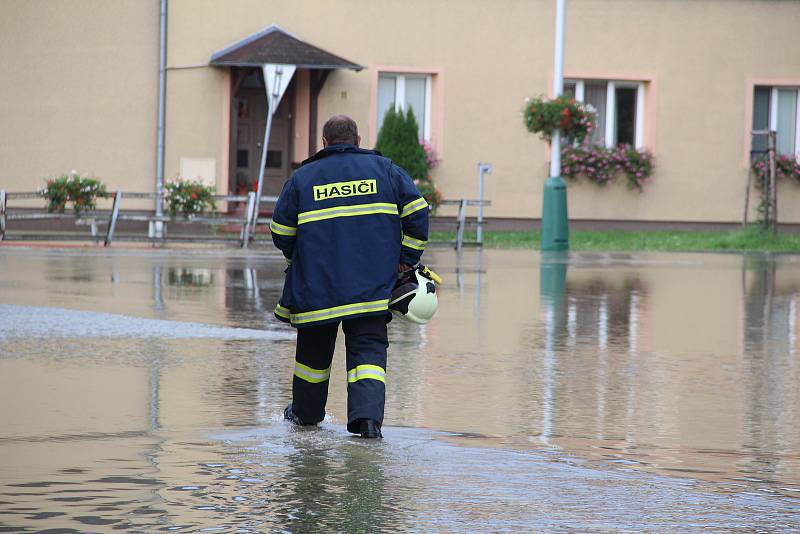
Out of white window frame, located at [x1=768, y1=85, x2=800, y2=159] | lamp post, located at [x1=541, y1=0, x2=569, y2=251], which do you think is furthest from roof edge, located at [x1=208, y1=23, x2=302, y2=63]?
white window frame, located at [x1=768, y1=85, x2=800, y2=159]

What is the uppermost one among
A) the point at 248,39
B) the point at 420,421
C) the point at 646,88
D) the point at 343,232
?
the point at 248,39

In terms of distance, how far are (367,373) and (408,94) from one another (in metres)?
23.2

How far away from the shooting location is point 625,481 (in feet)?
19.1

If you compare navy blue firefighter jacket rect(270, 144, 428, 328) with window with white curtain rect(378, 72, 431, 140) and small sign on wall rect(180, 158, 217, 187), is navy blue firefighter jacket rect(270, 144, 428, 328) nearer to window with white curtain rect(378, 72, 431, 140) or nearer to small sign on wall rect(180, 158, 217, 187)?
small sign on wall rect(180, 158, 217, 187)

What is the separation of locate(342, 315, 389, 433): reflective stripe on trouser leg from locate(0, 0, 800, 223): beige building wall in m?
22.1

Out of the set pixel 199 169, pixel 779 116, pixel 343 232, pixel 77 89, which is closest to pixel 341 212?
pixel 343 232

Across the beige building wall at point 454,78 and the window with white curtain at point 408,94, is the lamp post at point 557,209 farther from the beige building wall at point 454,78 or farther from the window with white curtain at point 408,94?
the window with white curtain at point 408,94

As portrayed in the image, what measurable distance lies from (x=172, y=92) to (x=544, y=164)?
7447 mm

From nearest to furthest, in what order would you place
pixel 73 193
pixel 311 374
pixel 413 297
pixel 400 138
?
pixel 413 297 → pixel 311 374 → pixel 73 193 → pixel 400 138

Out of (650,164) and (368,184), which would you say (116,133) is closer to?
(650,164)

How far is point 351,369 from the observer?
6.77 m

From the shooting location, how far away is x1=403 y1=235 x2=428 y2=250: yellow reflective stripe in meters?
6.93

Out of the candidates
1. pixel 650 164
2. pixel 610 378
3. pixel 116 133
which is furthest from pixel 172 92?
pixel 610 378

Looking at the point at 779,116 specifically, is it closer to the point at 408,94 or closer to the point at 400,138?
the point at 408,94
